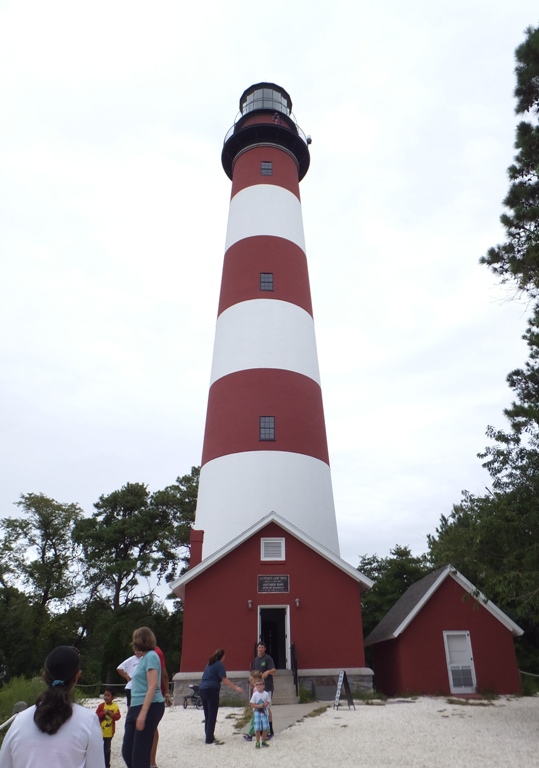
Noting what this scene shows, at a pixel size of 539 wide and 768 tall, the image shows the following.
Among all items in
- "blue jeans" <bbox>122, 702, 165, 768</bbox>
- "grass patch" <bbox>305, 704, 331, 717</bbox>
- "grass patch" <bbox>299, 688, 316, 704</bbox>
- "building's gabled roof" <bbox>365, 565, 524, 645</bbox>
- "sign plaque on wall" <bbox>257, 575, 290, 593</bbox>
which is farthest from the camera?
"building's gabled roof" <bbox>365, 565, 524, 645</bbox>

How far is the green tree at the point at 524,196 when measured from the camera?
965 cm

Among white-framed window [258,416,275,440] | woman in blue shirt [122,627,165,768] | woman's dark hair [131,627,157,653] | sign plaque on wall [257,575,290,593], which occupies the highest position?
white-framed window [258,416,275,440]

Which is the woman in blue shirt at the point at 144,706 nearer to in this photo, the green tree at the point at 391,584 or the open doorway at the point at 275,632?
the open doorway at the point at 275,632

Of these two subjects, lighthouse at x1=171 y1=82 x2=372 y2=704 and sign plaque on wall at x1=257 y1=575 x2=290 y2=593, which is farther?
sign plaque on wall at x1=257 y1=575 x2=290 y2=593

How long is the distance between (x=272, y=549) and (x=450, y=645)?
6.00 metres

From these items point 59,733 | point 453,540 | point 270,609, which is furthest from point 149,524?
point 59,733

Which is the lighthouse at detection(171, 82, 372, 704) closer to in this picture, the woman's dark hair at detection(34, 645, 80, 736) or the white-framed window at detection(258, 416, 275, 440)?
the white-framed window at detection(258, 416, 275, 440)

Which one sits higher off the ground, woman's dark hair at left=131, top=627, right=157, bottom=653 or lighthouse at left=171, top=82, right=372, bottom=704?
lighthouse at left=171, top=82, right=372, bottom=704

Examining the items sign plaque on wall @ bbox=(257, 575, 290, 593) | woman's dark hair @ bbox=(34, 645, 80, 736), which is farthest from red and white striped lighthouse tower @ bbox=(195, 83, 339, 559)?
woman's dark hair @ bbox=(34, 645, 80, 736)

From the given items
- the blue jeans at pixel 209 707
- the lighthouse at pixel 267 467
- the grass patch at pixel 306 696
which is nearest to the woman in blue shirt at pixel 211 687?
the blue jeans at pixel 209 707

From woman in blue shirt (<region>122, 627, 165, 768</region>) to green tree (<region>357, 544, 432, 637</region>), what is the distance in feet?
60.8

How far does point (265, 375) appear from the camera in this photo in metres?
20.1

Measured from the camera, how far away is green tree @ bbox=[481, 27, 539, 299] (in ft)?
31.7

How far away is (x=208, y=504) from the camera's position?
757 inches
